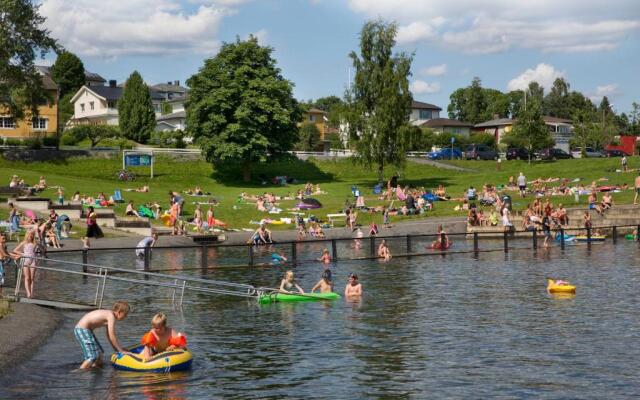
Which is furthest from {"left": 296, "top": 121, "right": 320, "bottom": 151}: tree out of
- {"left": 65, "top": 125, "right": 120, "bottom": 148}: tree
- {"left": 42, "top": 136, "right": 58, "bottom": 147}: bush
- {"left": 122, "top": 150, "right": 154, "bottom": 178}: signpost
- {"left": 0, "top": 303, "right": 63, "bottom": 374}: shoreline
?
{"left": 0, "top": 303, "right": 63, "bottom": 374}: shoreline

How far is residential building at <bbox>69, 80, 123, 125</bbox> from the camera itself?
14675 cm

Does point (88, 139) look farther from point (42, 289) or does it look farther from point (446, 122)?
point (42, 289)

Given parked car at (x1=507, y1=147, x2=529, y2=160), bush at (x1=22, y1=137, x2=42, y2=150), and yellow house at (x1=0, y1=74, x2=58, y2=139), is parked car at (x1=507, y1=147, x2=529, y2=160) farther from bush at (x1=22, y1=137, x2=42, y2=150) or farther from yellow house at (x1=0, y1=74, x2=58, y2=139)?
yellow house at (x1=0, y1=74, x2=58, y2=139)

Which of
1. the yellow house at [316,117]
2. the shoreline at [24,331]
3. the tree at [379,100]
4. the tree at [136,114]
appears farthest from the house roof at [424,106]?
the shoreline at [24,331]

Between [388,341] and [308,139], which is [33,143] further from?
[388,341]

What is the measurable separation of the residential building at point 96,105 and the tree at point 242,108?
6006 centimetres

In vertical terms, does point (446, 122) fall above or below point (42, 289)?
above

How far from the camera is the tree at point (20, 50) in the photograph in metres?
77.4

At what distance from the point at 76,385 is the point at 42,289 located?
14.0 metres

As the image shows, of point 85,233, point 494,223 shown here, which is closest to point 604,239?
point 494,223

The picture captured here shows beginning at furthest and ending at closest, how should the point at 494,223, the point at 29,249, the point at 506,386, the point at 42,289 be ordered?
1. the point at 494,223
2. the point at 42,289
3. the point at 29,249
4. the point at 506,386

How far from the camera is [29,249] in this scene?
2941 centimetres

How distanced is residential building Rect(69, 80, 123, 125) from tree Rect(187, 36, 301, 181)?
197 ft

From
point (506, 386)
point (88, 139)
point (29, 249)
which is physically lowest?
point (506, 386)
